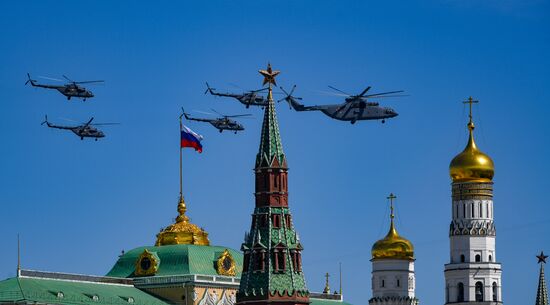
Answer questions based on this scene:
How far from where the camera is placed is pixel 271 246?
540 ft

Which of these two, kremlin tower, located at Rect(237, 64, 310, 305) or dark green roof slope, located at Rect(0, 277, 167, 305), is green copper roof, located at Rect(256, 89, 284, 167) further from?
dark green roof slope, located at Rect(0, 277, 167, 305)

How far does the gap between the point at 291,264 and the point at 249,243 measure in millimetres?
3512

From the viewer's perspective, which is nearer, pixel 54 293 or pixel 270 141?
pixel 270 141

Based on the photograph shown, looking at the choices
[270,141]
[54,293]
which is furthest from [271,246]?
[54,293]

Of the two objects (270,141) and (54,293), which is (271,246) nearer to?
(270,141)

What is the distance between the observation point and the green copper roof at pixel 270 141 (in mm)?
168250

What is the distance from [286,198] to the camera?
16738 centimetres

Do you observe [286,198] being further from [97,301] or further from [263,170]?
[97,301]

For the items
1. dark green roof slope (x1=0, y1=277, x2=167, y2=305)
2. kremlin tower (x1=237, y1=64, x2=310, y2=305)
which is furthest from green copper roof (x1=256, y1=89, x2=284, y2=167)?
dark green roof slope (x1=0, y1=277, x2=167, y2=305)

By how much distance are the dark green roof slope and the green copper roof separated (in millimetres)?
30467

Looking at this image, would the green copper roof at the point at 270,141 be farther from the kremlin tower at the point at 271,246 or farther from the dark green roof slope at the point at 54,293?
the dark green roof slope at the point at 54,293

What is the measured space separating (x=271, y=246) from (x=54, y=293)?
111 feet

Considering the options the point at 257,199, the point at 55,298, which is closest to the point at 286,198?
the point at 257,199

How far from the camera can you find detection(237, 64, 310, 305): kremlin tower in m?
164
